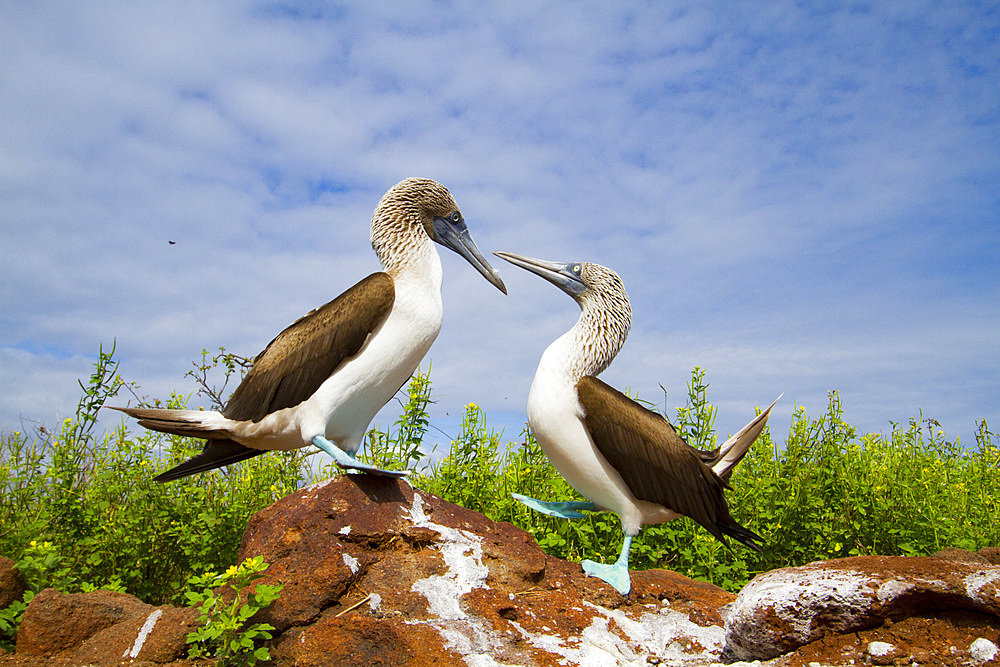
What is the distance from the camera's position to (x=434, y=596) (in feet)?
10.9

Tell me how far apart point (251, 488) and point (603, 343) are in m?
3.04

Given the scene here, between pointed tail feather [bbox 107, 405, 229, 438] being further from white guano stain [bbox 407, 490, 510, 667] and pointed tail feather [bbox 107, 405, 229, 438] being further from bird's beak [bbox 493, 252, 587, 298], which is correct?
bird's beak [bbox 493, 252, 587, 298]

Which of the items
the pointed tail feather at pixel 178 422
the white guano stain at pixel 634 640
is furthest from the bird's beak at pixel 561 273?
the pointed tail feather at pixel 178 422

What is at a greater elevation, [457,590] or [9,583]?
[457,590]

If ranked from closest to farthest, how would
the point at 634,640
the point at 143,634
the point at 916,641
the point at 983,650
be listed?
the point at 983,650 < the point at 916,641 < the point at 634,640 < the point at 143,634

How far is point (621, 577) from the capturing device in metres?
3.89

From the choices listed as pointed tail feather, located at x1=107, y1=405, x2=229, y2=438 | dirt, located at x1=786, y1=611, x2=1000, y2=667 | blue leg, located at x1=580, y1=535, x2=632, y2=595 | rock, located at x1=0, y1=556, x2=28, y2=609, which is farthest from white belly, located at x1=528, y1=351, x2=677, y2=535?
rock, located at x1=0, y1=556, x2=28, y2=609

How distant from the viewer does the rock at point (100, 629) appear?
137 inches

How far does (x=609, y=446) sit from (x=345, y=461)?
62.7 inches

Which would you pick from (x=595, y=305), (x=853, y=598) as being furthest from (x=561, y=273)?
(x=853, y=598)

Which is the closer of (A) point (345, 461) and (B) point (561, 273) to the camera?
(A) point (345, 461)

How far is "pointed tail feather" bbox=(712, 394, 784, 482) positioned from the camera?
4895 mm

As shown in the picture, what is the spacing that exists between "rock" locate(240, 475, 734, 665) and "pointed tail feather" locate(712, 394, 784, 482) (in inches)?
A: 44.6

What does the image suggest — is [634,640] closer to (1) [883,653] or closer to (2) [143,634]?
(1) [883,653]
